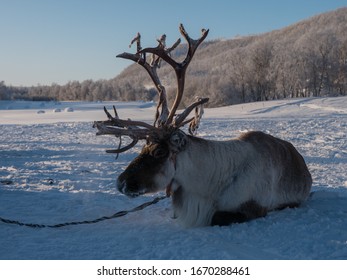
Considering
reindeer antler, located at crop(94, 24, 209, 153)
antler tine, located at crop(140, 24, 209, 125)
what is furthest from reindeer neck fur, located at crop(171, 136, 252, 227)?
antler tine, located at crop(140, 24, 209, 125)

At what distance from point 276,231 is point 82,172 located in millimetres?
5789

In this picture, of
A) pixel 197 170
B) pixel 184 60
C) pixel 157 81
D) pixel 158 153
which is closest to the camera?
pixel 158 153

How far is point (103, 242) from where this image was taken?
429cm

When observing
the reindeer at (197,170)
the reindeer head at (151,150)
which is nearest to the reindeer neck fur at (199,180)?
the reindeer at (197,170)

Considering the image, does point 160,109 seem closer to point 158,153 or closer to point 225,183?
point 158,153

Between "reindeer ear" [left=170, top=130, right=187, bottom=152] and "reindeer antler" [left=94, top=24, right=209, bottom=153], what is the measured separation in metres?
0.10

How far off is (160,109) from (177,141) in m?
0.78

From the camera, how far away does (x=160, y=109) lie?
5.40 meters

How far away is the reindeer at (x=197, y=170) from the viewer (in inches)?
187

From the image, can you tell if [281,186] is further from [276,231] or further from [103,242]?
[103,242]

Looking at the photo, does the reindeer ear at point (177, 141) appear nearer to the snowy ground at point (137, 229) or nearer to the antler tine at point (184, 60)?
the antler tine at point (184, 60)

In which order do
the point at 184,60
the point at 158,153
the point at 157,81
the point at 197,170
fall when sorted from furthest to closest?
1. the point at 157,81
2. the point at 184,60
3. the point at 197,170
4. the point at 158,153

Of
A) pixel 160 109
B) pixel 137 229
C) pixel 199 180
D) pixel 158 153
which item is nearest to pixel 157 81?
pixel 160 109
